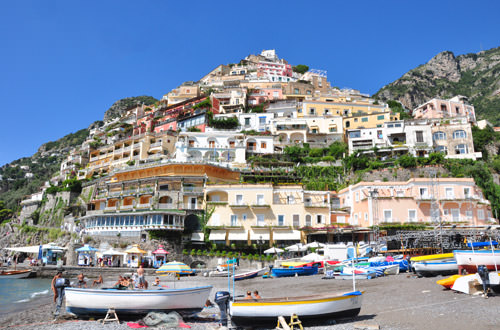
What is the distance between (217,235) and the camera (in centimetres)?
3656

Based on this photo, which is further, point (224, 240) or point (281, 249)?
point (224, 240)

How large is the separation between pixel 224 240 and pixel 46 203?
4195 centimetres

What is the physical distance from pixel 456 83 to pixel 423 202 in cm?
10633

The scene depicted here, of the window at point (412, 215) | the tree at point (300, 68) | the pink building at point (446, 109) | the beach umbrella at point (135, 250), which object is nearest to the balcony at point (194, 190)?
the beach umbrella at point (135, 250)

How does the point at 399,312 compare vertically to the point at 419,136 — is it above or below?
below

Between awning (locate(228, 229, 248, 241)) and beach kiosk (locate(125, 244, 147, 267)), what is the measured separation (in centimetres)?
837

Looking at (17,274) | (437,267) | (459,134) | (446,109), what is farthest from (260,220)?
(446,109)

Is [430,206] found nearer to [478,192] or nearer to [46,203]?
[478,192]

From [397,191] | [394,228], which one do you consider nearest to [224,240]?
[394,228]

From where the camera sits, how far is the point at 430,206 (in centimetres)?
3772

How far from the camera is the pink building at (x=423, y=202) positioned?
37.3 metres

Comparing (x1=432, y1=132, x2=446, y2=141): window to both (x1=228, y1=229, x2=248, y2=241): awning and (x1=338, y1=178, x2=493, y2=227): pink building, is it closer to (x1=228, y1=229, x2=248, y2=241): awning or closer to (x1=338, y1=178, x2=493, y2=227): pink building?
(x1=338, y1=178, x2=493, y2=227): pink building

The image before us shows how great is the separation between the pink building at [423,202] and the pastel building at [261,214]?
4750 millimetres

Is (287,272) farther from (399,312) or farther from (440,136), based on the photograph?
(440,136)
